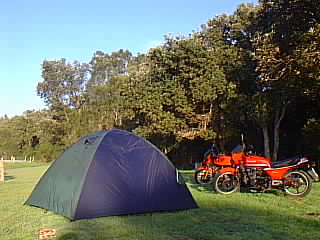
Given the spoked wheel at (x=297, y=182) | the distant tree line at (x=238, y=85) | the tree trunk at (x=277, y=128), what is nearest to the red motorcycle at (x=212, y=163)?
the spoked wheel at (x=297, y=182)

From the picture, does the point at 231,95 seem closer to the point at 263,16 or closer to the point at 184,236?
the point at 263,16

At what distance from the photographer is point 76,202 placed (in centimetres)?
553

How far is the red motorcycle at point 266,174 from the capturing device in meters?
7.49

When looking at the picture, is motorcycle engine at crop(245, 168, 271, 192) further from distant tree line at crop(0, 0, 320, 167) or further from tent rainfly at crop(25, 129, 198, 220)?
distant tree line at crop(0, 0, 320, 167)

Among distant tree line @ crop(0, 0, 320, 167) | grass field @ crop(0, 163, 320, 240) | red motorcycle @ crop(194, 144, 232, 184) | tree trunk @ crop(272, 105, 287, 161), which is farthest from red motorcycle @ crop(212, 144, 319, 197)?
tree trunk @ crop(272, 105, 287, 161)

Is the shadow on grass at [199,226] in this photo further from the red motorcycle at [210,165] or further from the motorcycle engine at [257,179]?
the red motorcycle at [210,165]

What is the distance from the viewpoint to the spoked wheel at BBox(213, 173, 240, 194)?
785 centimetres

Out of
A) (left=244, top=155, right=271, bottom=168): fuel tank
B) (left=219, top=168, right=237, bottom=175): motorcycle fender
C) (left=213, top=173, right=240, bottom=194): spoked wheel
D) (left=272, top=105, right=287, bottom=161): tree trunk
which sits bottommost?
(left=213, top=173, right=240, bottom=194): spoked wheel

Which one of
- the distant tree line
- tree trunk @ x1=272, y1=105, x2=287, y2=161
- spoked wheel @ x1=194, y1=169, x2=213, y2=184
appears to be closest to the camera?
spoked wheel @ x1=194, y1=169, x2=213, y2=184

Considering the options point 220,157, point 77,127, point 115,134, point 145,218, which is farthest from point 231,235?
point 77,127

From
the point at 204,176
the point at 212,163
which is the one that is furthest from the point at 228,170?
the point at 204,176

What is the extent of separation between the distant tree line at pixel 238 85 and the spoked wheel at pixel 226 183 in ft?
12.4

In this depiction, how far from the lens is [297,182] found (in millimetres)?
7520

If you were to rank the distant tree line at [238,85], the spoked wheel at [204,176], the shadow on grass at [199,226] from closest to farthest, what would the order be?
1. the shadow on grass at [199,226]
2. the spoked wheel at [204,176]
3. the distant tree line at [238,85]
